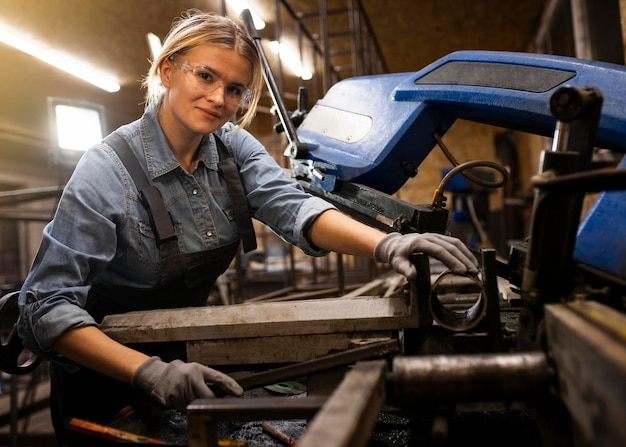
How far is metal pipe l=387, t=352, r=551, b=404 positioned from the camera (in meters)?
0.64

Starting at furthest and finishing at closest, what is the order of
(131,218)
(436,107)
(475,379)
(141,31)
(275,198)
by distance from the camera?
(141,31)
(275,198)
(436,107)
(131,218)
(475,379)

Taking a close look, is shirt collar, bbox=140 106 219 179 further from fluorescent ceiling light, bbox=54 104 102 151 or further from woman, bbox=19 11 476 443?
fluorescent ceiling light, bbox=54 104 102 151

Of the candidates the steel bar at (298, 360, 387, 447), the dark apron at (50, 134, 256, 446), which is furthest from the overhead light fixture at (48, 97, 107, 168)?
the steel bar at (298, 360, 387, 447)

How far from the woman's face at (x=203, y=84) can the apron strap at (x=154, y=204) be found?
0.20m

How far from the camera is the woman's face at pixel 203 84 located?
1.37 metres

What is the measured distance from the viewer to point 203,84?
1.37 m

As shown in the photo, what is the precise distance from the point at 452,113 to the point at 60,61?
22.0 ft

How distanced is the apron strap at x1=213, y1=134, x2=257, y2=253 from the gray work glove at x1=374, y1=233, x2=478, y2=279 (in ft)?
1.80

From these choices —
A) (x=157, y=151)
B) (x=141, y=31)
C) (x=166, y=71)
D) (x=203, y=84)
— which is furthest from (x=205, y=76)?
(x=141, y=31)

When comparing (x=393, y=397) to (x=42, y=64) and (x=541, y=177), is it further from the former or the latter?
(x=42, y=64)

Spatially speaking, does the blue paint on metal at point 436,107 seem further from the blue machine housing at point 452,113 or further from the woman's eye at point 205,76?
the woman's eye at point 205,76

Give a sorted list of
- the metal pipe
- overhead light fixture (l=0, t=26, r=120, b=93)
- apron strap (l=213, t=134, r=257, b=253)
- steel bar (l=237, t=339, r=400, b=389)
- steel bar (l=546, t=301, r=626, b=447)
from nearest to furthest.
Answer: steel bar (l=546, t=301, r=626, b=447) < the metal pipe < steel bar (l=237, t=339, r=400, b=389) < apron strap (l=213, t=134, r=257, b=253) < overhead light fixture (l=0, t=26, r=120, b=93)

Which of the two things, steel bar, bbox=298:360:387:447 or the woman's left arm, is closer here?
steel bar, bbox=298:360:387:447

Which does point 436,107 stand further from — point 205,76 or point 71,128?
point 71,128
